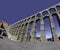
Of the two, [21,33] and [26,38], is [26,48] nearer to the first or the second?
[26,38]

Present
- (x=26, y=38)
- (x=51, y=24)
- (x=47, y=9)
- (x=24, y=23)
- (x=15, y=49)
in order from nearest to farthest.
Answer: (x=15, y=49) → (x=51, y=24) → (x=26, y=38) → (x=47, y=9) → (x=24, y=23)

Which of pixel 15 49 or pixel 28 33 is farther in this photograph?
pixel 28 33

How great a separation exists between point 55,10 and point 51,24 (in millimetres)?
4673

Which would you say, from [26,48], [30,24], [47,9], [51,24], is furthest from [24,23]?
[26,48]

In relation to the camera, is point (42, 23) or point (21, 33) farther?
point (21, 33)

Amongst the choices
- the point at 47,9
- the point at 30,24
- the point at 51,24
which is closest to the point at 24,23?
the point at 30,24

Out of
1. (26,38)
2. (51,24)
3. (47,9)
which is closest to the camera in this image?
(51,24)

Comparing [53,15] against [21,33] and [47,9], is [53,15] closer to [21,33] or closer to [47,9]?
[47,9]

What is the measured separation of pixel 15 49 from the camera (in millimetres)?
12062

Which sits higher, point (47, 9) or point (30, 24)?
point (47, 9)

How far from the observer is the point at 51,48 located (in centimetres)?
1280

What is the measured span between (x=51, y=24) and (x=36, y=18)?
5883mm

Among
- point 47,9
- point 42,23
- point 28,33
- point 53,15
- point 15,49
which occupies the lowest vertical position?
point 15,49

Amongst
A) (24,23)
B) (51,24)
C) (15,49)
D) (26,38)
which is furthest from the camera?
(24,23)
